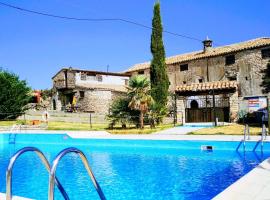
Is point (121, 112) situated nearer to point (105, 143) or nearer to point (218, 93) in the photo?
point (105, 143)

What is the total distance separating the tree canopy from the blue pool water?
13493 mm

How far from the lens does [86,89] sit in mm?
39344

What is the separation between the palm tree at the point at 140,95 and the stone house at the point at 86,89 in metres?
16.5

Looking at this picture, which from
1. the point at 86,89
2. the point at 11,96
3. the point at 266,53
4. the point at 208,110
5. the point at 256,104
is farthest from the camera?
the point at 86,89

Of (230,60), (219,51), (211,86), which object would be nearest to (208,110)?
(211,86)

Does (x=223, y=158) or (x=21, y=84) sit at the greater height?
(x=21, y=84)

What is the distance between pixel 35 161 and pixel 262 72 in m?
24.8

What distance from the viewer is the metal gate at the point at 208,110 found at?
26.2 m

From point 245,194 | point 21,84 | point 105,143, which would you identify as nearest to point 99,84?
point 21,84

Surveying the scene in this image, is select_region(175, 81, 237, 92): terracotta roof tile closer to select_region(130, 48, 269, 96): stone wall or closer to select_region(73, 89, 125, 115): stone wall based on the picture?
select_region(130, 48, 269, 96): stone wall

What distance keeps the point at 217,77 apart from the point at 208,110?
9.23 meters

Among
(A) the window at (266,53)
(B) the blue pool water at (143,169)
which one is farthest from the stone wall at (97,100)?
(B) the blue pool water at (143,169)

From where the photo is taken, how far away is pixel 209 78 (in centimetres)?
3528

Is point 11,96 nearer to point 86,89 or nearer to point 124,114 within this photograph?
point 86,89
